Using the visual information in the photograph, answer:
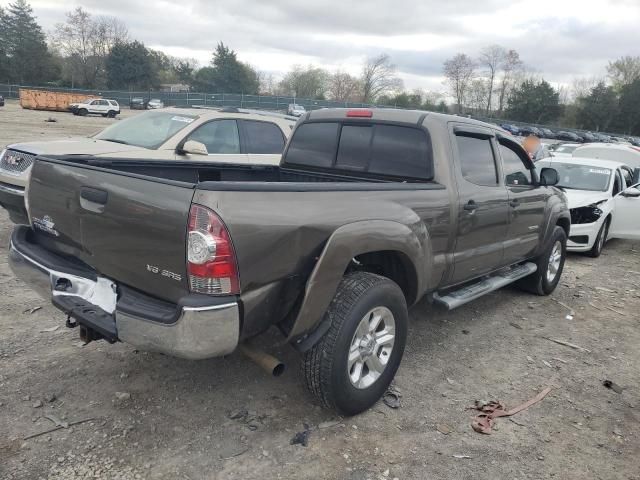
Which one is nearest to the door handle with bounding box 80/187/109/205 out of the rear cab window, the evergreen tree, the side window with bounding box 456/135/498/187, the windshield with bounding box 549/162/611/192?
the rear cab window

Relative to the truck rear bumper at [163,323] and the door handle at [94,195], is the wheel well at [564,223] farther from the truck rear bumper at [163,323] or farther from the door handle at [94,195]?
the door handle at [94,195]

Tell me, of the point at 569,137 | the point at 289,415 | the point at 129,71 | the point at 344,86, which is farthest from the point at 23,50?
the point at 289,415

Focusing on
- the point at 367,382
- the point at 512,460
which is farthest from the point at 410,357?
the point at 512,460

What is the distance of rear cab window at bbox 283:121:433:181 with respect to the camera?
155 inches

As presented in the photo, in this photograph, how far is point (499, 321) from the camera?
16.9 feet

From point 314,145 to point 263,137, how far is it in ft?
9.91

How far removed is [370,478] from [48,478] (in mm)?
1639

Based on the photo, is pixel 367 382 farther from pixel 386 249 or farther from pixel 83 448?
pixel 83 448

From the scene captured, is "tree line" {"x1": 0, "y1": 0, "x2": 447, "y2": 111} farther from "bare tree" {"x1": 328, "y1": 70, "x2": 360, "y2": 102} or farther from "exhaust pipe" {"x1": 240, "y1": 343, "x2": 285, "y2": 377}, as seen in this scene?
"exhaust pipe" {"x1": 240, "y1": 343, "x2": 285, "y2": 377}

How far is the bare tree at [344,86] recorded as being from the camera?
90250mm

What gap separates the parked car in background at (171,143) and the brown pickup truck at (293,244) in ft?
7.73

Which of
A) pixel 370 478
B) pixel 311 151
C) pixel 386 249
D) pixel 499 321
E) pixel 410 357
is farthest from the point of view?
pixel 499 321

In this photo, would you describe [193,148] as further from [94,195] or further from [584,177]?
[584,177]

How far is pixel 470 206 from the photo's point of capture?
399 centimetres
